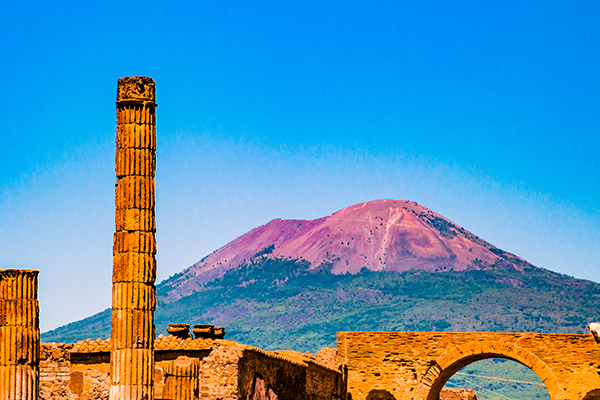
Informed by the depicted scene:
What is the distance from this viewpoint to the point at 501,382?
16888cm

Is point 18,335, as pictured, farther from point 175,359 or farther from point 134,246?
point 175,359

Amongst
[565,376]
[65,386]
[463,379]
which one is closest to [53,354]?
[65,386]

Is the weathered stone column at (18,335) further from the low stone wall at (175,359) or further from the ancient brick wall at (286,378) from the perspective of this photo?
the ancient brick wall at (286,378)

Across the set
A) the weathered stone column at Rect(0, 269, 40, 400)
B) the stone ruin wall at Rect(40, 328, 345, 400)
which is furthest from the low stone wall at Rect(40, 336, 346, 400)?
the weathered stone column at Rect(0, 269, 40, 400)

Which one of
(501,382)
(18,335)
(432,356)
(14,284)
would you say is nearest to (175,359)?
(18,335)

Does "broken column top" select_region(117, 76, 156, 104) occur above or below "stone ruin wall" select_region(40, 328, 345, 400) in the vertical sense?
above

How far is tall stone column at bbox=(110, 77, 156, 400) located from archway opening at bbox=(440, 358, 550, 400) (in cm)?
12833

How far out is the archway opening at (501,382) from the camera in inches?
6196

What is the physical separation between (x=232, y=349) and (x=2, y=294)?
1108 cm

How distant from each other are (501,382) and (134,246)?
153 meters

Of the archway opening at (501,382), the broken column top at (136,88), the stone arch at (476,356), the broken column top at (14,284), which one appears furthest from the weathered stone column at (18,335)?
the archway opening at (501,382)

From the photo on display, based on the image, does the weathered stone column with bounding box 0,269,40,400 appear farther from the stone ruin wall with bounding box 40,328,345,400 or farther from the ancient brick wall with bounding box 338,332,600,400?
the ancient brick wall with bounding box 338,332,600,400

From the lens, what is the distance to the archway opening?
15738cm

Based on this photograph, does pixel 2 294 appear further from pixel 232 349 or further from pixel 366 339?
pixel 366 339
